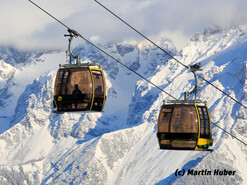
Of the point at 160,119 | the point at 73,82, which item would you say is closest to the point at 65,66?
the point at 73,82

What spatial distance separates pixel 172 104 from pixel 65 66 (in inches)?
347

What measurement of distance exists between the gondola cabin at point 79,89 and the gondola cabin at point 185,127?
17.7 feet

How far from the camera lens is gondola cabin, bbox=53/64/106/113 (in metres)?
51.5

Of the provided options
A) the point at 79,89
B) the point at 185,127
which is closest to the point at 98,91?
the point at 79,89

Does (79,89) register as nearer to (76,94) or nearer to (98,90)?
(76,94)

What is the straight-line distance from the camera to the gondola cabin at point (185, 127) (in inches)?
2098

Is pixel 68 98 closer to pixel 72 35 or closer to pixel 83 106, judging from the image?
pixel 83 106

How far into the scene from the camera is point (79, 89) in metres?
52.2

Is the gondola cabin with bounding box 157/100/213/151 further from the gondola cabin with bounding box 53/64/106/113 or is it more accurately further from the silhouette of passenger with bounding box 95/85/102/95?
the gondola cabin with bounding box 53/64/106/113

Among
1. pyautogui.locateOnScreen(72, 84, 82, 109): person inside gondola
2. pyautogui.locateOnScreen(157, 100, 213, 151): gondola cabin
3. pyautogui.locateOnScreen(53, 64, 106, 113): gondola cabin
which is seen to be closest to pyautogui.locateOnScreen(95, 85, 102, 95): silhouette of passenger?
pyautogui.locateOnScreen(53, 64, 106, 113): gondola cabin

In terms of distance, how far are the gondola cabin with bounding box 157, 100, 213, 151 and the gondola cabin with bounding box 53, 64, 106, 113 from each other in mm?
5386

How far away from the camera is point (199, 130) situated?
53.5 metres

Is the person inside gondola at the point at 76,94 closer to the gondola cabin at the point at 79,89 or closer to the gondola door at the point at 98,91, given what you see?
the gondola cabin at the point at 79,89

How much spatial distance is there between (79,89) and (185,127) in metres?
8.25
